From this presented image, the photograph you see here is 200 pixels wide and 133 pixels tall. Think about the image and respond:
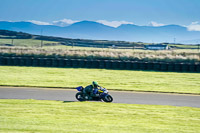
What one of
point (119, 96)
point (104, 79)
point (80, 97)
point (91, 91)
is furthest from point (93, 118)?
point (104, 79)

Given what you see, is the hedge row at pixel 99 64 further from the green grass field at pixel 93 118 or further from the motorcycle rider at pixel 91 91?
the green grass field at pixel 93 118

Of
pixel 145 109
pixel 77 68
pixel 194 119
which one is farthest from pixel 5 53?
pixel 194 119

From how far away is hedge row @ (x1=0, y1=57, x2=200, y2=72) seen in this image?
3105cm

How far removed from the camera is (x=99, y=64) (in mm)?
32312

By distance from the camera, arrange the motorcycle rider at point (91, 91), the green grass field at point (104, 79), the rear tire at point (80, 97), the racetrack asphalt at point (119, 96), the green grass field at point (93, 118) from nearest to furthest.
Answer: the green grass field at point (93, 118) → the motorcycle rider at point (91, 91) → the rear tire at point (80, 97) → the racetrack asphalt at point (119, 96) → the green grass field at point (104, 79)

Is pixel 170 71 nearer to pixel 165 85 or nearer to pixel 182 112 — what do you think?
pixel 165 85

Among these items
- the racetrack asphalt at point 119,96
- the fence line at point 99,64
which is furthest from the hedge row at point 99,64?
the racetrack asphalt at point 119,96

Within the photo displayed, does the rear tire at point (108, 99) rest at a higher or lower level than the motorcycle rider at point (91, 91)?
lower

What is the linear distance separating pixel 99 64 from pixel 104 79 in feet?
20.8

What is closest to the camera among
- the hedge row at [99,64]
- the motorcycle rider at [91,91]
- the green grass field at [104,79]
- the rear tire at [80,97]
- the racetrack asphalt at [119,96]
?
the motorcycle rider at [91,91]

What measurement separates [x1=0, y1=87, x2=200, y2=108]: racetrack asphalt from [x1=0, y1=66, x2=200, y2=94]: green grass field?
170cm

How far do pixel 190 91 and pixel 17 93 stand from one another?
1103 centimetres

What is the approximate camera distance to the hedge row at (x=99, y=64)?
31047mm

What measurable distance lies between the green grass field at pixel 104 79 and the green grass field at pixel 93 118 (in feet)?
24.6
